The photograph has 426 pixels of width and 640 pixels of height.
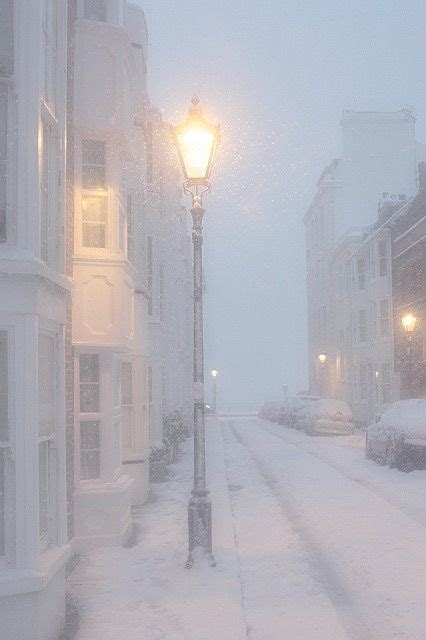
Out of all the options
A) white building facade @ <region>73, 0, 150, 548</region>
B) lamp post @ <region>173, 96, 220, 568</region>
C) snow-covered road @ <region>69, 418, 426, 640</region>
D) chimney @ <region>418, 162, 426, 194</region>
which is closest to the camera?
snow-covered road @ <region>69, 418, 426, 640</region>

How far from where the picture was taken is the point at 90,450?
10508 mm

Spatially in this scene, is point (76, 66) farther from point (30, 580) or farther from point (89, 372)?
point (30, 580)

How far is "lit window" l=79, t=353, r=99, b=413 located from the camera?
34.7 feet

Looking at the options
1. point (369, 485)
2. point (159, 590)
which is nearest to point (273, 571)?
point (159, 590)

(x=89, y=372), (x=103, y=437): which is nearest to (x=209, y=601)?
(x=103, y=437)

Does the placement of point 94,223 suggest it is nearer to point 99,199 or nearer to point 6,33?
point 99,199

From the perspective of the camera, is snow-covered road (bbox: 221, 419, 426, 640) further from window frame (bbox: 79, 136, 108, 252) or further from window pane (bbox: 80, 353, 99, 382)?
window frame (bbox: 79, 136, 108, 252)

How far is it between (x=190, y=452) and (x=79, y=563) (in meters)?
16.2

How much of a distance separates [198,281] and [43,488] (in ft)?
12.3

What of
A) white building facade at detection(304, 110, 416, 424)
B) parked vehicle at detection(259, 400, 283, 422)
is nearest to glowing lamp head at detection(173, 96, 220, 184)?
white building facade at detection(304, 110, 416, 424)

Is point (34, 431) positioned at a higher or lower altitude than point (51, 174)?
lower

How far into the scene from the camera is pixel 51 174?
298 inches

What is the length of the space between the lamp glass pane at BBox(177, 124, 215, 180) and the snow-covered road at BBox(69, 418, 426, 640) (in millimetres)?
4757

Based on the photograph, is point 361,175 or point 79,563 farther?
point 361,175
